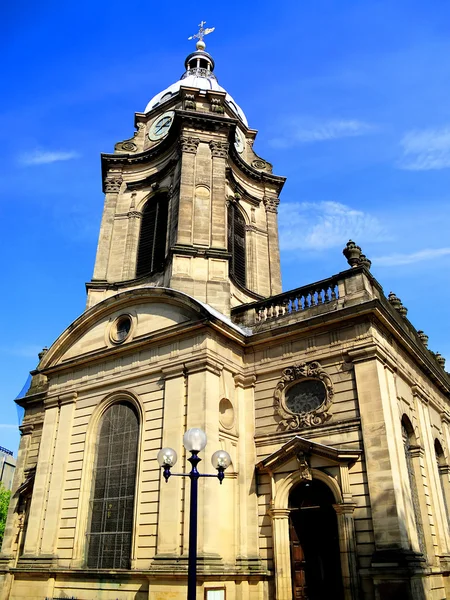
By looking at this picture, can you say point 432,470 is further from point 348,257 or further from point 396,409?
point 348,257

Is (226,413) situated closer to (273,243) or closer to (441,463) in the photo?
(441,463)

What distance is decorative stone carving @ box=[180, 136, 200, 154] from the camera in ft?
80.7

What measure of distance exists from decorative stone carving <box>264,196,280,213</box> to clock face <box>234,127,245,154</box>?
3.37 m

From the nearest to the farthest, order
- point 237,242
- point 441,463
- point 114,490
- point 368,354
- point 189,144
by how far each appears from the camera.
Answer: point 368,354, point 114,490, point 441,463, point 189,144, point 237,242

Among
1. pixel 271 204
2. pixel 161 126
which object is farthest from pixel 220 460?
pixel 161 126

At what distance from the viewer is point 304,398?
1684 cm

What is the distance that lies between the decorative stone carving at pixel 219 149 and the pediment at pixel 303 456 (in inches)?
556

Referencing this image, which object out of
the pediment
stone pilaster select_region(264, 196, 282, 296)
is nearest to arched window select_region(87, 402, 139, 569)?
the pediment

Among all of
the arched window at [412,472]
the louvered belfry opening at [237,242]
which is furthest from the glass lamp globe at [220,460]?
the louvered belfry opening at [237,242]

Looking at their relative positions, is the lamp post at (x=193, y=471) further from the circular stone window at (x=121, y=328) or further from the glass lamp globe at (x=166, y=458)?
the circular stone window at (x=121, y=328)

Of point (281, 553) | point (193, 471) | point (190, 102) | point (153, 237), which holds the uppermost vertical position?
point (190, 102)

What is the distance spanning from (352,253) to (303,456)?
669 centimetres

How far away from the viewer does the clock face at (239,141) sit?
29.3 m

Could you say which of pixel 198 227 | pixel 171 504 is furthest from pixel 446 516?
pixel 198 227
